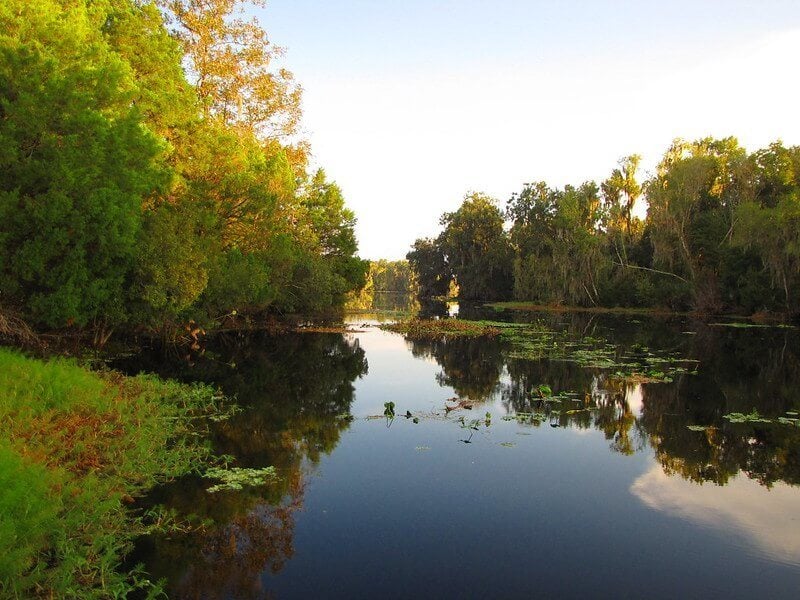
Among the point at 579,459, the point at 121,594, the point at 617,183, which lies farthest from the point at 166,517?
the point at 617,183

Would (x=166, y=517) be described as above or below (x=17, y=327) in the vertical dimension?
below

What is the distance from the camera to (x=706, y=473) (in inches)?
385

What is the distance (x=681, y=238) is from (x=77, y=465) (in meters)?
56.0

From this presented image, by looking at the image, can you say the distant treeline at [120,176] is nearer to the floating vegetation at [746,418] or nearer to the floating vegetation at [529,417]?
the floating vegetation at [529,417]

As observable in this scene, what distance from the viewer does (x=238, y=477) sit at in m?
8.95

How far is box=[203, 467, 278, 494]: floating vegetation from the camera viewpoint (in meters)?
8.57

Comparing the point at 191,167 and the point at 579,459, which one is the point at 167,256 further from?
the point at 579,459

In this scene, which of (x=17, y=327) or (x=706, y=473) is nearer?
(x=706, y=473)

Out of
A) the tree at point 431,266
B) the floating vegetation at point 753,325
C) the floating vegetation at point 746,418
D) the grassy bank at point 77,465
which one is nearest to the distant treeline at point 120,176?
the grassy bank at point 77,465

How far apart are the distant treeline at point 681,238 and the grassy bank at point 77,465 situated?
4604cm

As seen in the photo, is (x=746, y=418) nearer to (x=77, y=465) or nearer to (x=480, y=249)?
(x=77, y=465)

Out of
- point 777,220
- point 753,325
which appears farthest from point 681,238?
point 753,325

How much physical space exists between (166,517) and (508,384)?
12726 millimetres

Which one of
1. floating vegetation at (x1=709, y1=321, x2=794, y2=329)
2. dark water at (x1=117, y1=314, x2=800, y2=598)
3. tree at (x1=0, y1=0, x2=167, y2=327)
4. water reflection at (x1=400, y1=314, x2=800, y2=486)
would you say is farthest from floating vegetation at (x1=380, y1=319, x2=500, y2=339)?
tree at (x1=0, y1=0, x2=167, y2=327)
